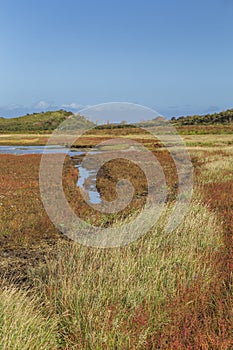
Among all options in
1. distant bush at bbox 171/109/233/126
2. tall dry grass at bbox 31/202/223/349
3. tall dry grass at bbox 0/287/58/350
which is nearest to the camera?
tall dry grass at bbox 0/287/58/350

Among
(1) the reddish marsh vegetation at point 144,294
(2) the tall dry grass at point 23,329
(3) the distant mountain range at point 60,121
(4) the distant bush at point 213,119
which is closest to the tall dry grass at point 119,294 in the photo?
(1) the reddish marsh vegetation at point 144,294

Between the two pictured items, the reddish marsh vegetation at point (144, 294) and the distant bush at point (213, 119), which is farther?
the distant bush at point (213, 119)

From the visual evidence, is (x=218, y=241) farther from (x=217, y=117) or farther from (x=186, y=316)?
(x=217, y=117)

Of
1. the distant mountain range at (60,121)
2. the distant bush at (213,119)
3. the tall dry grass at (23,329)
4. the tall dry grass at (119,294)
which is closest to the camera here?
the tall dry grass at (23,329)

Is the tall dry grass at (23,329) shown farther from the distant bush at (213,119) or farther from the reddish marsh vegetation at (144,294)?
the distant bush at (213,119)

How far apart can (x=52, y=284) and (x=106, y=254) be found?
944 millimetres

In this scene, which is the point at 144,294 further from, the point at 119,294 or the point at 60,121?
the point at 60,121

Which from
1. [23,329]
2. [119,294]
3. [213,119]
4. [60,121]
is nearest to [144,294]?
[119,294]

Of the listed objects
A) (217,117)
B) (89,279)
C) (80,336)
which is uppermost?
(217,117)

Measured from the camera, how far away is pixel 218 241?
7137 mm

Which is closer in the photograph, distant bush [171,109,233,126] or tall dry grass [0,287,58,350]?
tall dry grass [0,287,58,350]

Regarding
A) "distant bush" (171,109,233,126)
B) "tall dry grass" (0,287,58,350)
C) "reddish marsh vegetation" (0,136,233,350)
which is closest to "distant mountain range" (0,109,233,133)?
"distant bush" (171,109,233,126)

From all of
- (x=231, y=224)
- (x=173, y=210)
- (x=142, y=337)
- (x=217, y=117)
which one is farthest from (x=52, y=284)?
(x=217, y=117)

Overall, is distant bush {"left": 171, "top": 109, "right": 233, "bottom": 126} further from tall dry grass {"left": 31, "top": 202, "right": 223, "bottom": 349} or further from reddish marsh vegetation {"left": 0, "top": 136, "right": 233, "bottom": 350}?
tall dry grass {"left": 31, "top": 202, "right": 223, "bottom": 349}
